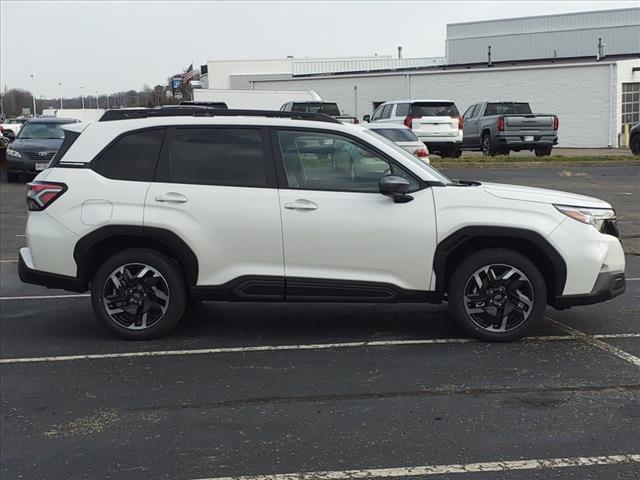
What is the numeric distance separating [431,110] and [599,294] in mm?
16986

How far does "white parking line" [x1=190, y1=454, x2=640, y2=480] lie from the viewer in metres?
3.75

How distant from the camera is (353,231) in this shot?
5.79m

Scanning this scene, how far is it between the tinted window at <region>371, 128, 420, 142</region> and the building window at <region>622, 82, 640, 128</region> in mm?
20902

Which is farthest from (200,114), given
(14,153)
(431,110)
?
(431,110)

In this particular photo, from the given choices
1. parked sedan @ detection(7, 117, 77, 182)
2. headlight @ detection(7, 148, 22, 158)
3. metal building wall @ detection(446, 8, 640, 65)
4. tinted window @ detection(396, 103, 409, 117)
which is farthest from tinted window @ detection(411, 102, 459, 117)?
metal building wall @ detection(446, 8, 640, 65)

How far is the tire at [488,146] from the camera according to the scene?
77.8 ft

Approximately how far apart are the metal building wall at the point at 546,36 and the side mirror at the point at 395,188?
45057mm

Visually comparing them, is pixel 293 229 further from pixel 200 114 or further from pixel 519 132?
pixel 519 132

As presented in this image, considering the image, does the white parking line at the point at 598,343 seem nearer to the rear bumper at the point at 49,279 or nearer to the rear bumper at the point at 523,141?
the rear bumper at the point at 49,279

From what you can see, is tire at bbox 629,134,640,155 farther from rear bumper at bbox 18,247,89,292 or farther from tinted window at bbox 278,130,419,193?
rear bumper at bbox 18,247,89,292

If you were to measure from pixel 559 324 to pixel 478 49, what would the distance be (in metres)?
46.3

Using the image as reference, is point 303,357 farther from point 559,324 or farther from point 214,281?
point 559,324

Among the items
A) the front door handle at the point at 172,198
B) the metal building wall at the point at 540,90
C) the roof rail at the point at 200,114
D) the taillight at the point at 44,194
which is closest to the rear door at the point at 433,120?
the metal building wall at the point at 540,90

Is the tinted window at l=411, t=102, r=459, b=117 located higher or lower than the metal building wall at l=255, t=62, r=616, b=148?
lower
